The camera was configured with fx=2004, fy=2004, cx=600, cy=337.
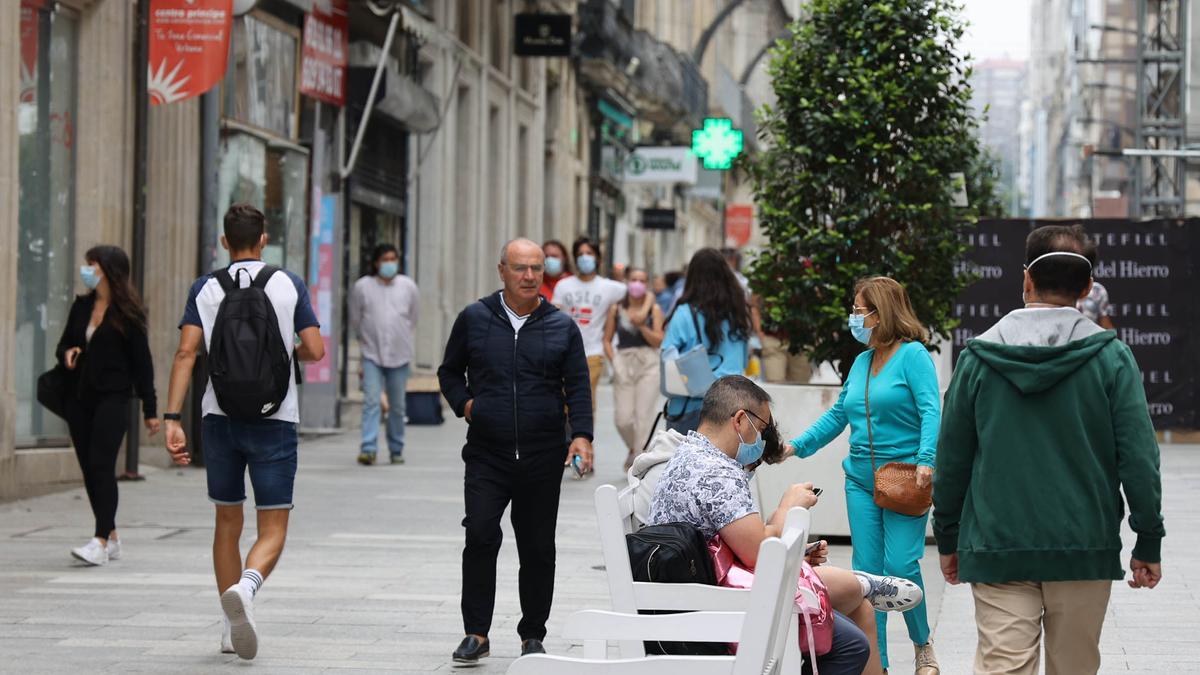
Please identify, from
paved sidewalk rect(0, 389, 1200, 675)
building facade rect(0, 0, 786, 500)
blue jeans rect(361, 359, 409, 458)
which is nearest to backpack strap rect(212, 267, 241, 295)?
paved sidewalk rect(0, 389, 1200, 675)

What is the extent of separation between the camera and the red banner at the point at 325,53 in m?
19.9

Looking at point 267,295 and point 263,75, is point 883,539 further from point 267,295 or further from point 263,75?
point 263,75

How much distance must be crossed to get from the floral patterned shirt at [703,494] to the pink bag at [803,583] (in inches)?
2.3

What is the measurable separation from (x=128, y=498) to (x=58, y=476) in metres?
0.78

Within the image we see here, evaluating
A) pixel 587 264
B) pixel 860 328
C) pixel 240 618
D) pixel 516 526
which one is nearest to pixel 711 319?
pixel 587 264

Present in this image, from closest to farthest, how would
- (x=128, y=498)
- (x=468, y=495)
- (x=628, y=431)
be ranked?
(x=468, y=495) → (x=128, y=498) → (x=628, y=431)

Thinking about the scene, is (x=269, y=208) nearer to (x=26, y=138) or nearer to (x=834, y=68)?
(x=26, y=138)

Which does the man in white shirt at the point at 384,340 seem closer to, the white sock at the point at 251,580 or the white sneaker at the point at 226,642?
the white sneaker at the point at 226,642

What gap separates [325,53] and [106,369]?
10586 millimetres

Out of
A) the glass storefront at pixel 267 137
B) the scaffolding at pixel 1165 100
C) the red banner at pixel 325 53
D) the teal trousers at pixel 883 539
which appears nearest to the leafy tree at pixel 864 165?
the teal trousers at pixel 883 539

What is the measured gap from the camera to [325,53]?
20562 millimetres

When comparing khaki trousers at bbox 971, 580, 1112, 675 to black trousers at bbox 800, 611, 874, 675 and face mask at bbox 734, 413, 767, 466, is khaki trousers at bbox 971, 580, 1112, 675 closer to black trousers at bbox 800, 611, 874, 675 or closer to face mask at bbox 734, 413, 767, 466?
black trousers at bbox 800, 611, 874, 675

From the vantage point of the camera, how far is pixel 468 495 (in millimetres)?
7766

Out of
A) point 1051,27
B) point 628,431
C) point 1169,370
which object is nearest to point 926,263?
point 628,431
